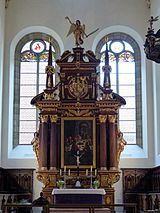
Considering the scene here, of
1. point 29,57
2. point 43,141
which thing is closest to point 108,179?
point 43,141

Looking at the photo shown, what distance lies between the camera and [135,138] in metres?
19.9

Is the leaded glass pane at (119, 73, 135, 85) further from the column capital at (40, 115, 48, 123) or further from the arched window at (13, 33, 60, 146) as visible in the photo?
the column capital at (40, 115, 48, 123)

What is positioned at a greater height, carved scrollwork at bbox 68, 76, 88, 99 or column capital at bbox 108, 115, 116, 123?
carved scrollwork at bbox 68, 76, 88, 99

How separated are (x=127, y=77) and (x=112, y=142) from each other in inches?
159

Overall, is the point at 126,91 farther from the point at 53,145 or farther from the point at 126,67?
the point at 53,145

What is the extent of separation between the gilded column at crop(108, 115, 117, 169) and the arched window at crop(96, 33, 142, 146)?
2.46 meters

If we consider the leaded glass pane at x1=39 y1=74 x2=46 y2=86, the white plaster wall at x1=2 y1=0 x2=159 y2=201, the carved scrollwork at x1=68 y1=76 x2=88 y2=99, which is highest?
the white plaster wall at x1=2 y1=0 x2=159 y2=201

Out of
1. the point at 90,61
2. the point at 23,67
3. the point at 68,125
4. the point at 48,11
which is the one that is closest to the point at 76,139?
the point at 68,125

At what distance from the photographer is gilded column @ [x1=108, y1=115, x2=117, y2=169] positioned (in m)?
17.3

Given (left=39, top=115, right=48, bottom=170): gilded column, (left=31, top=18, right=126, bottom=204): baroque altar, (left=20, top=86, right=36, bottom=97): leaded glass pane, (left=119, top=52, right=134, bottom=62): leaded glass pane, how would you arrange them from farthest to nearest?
(left=119, top=52, right=134, bottom=62): leaded glass pane → (left=20, top=86, right=36, bottom=97): leaded glass pane → (left=39, top=115, right=48, bottom=170): gilded column → (left=31, top=18, right=126, bottom=204): baroque altar

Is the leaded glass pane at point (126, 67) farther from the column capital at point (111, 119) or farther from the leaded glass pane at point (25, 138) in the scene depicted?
the leaded glass pane at point (25, 138)

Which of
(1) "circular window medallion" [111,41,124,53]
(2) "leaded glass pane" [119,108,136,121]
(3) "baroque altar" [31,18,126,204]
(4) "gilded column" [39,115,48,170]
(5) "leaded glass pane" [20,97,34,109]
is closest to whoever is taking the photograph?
(3) "baroque altar" [31,18,126,204]

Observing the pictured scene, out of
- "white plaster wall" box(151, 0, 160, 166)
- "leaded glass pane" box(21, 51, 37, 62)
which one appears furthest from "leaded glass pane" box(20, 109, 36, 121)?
"white plaster wall" box(151, 0, 160, 166)

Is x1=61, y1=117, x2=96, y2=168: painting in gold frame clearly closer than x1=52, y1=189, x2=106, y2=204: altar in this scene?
No
